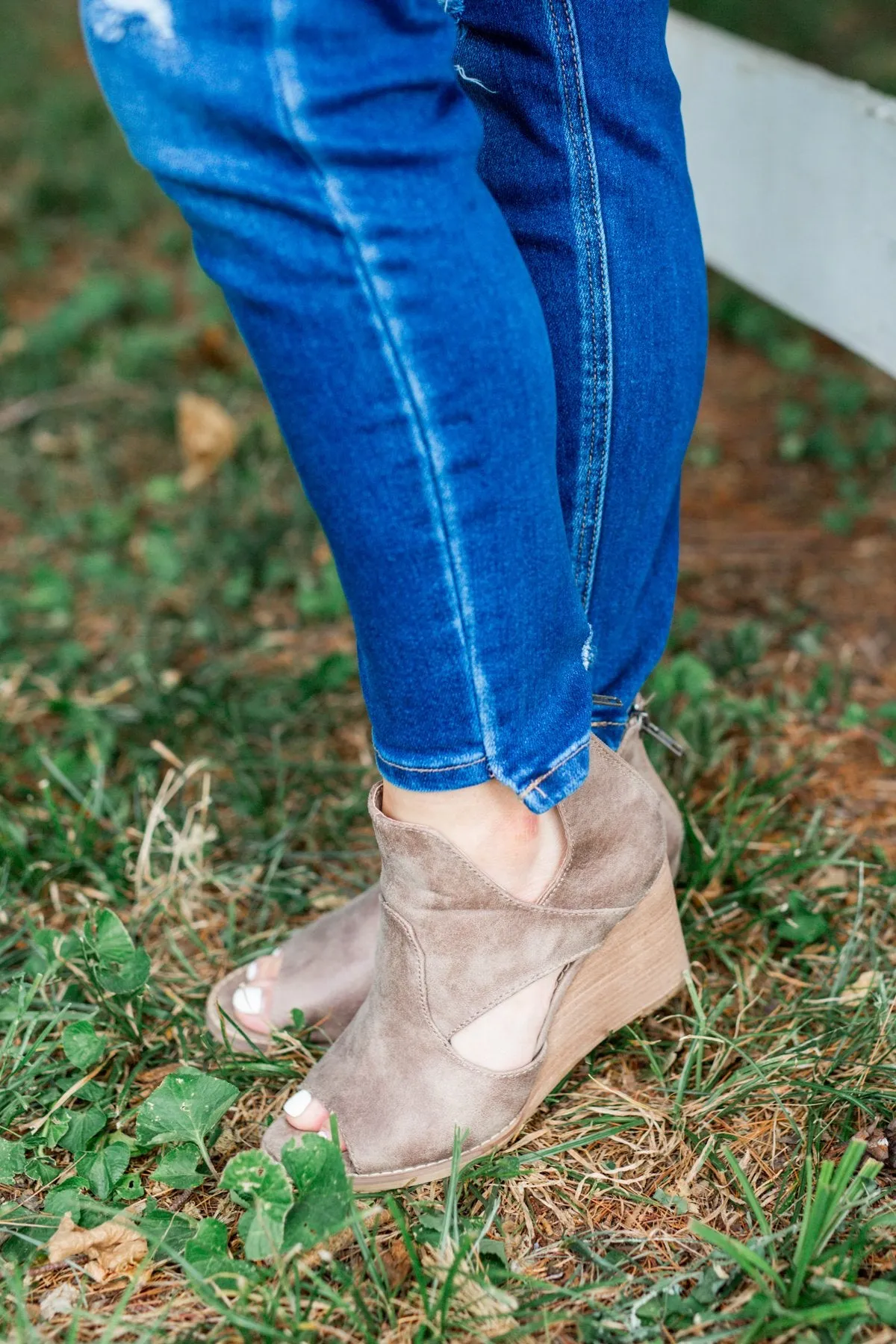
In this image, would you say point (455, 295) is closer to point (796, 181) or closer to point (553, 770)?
point (553, 770)

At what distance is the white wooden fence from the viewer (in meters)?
1.41

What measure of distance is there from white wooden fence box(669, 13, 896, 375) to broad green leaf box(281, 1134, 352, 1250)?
1136 millimetres

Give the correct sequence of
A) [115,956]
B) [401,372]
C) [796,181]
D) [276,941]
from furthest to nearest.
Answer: [796,181]
[276,941]
[115,956]
[401,372]

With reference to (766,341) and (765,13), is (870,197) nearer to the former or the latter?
(766,341)

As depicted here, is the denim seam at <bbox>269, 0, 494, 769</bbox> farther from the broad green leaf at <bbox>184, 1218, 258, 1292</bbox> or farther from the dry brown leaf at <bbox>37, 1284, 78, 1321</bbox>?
the dry brown leaf at <bbox>37, 1284, 78, 1321</bbox>

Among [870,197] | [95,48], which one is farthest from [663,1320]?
[870,197]

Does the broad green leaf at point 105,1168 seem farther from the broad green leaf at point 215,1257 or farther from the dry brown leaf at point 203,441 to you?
the dry brown leaf at point 203,441

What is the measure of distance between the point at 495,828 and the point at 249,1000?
14.0 inches

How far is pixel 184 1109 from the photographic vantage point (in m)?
0.95

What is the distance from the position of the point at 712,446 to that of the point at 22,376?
1.46 m

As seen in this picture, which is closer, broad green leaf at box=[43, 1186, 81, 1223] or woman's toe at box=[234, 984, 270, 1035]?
broad green leaf at box=[43, 1186, 81, 1223]

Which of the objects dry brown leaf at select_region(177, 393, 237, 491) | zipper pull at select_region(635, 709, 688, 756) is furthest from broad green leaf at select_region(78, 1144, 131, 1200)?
dry brown leaf at select_region(177, 393, 237, 491)

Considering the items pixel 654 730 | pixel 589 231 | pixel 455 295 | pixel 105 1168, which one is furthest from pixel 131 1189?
pixel 589 231

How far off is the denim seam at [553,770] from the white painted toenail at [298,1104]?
0.33m
